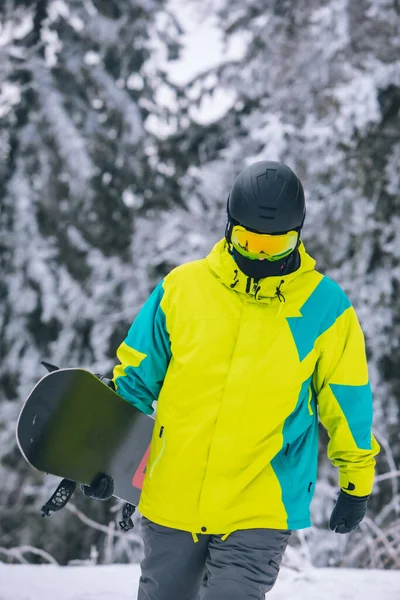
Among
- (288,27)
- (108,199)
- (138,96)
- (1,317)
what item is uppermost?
(288,27)

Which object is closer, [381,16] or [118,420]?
[118,420]

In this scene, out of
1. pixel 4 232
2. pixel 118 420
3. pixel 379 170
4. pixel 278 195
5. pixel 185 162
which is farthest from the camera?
pixel 185 162

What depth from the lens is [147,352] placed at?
7.11 ft

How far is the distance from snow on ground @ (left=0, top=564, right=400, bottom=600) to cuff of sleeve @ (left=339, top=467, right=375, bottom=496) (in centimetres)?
140

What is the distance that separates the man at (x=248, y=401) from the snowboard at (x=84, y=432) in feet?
0.54

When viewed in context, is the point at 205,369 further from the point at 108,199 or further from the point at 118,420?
the point at 108,199

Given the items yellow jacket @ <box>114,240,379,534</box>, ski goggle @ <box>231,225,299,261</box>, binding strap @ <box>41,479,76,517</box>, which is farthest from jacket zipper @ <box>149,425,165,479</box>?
ski goggle @ <box>231,225,299,261</box>

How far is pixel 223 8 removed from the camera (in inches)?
251

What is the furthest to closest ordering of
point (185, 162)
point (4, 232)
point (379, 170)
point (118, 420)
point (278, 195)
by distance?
point (185, 162) → point (4, 232) → point (379, 170) → point (118, 420) → point (278, 195)

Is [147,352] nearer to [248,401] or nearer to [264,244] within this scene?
[248,401]

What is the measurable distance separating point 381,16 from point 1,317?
423 centimetres

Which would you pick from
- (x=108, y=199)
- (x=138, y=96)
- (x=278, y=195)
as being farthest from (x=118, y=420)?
(x=138, y=96)

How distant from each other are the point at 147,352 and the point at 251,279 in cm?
41

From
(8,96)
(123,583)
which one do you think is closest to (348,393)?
(123,583)
